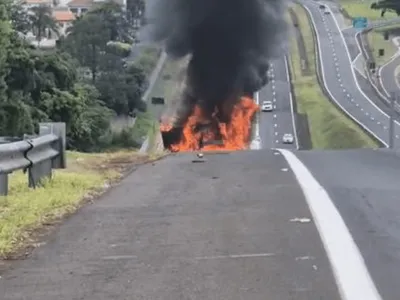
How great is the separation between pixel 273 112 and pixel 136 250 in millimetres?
74363

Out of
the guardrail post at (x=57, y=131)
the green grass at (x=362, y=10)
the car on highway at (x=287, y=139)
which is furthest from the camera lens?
the green grass at (x=362, y=10)

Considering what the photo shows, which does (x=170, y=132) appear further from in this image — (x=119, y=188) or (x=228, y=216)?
(x=228, y=216)

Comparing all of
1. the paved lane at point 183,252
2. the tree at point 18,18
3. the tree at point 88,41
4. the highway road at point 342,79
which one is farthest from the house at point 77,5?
the paved lane at point 183,252

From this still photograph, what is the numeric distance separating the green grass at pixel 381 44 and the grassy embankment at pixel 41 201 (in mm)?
88084

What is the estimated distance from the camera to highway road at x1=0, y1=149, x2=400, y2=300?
230 inches

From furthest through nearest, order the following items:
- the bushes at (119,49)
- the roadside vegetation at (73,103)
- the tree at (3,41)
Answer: the bushes at (119,49) < the tree at (3,41) < the roadside vegetation at (73,103)

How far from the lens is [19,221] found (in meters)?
8.70

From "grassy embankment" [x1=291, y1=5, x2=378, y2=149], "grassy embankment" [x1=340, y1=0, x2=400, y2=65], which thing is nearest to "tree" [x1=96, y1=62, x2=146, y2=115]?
"grassy embankment" [x1=291, y1=5, x2=378, y2=149]

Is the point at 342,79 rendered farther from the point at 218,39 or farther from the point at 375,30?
the point at 218,39

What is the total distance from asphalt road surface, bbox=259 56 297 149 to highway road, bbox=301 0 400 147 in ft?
14.6

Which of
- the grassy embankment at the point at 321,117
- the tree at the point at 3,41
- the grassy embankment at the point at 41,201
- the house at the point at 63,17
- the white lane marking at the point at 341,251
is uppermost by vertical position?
the house at the point at 63,17

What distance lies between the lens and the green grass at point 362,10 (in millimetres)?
122562

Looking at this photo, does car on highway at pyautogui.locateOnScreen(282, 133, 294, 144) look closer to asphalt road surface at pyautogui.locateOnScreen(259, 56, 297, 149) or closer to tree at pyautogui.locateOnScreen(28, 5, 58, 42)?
asphalt road surface at pyautogui.locateOnScreen(259, 56, 297, 149)

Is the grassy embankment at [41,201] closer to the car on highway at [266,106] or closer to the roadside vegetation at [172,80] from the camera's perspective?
the roadside vegetation at [172,80]
